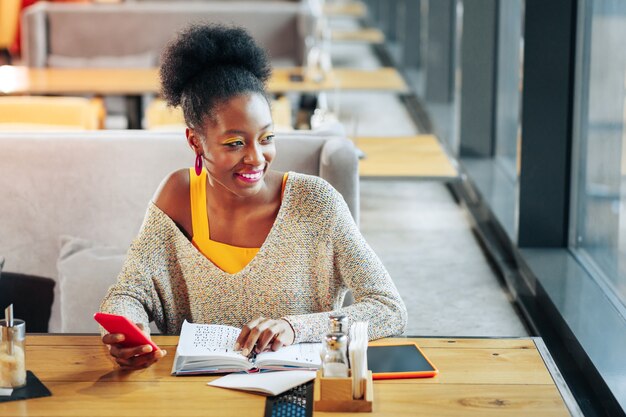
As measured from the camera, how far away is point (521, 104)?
454 centimetres

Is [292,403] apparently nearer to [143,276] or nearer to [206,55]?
[143,276]

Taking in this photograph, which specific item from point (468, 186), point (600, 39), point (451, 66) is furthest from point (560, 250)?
point (451, 66)

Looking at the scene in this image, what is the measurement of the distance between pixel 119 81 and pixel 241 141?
4090mm

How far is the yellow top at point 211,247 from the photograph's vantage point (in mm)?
2527

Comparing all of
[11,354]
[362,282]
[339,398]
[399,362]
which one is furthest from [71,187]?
[339,398]

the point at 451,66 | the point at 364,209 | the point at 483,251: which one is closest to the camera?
the point at 483,251

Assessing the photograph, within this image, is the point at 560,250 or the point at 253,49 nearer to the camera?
the point at 253,49

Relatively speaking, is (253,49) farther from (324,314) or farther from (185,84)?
(324,314)

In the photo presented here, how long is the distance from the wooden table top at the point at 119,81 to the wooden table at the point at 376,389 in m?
3.74

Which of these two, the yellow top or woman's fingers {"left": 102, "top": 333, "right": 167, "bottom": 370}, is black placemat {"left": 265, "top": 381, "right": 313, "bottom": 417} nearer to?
woman's fingers {"left": 102, "top": 333, "right": 167, "bottom": 370}

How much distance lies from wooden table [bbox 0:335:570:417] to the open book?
0.08ft

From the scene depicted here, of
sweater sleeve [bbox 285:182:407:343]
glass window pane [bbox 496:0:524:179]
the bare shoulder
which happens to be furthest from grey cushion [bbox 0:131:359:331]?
glass window pane [bbox 496:0:524:179]

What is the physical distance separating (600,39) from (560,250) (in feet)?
2.99

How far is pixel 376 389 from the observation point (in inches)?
81.1
